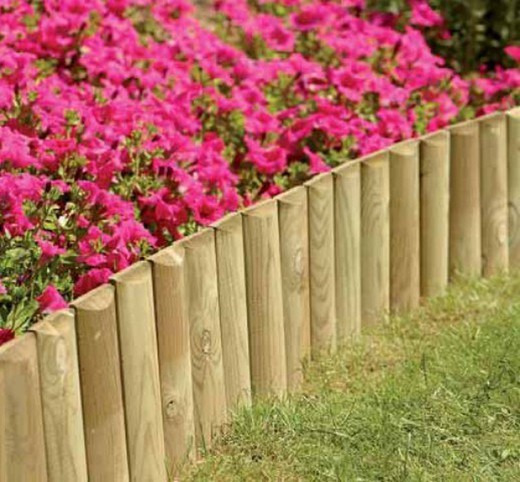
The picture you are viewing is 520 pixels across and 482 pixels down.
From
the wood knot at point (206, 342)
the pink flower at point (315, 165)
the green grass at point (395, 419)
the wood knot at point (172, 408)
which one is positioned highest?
the pink flower at point (315, 165)

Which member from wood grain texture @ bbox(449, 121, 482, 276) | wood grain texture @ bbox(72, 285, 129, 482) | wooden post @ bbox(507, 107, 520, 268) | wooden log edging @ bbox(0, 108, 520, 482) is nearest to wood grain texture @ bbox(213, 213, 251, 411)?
wooden log edging @ bbox(0, 108, 520, 482)

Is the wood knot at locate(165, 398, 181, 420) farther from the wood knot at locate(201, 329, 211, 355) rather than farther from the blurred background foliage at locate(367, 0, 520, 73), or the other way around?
the blurred background foliage at locate(367, 0, 520, 73)

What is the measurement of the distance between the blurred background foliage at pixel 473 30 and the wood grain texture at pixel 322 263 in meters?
2.38

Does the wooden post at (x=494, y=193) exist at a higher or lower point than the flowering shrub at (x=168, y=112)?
lower

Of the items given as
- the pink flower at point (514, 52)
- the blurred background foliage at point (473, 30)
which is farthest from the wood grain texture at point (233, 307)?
the blurred background foliage at point (473, 30)

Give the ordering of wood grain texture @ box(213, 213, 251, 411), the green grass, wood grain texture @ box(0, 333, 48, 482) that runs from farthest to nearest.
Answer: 1. wood grain texture @ box(213, 213, 251, 411)
2. the green grass
3. wood grain texture @ box(0, 333, 48, 482)

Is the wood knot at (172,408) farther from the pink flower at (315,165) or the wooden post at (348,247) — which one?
the pink flower at (315,165)

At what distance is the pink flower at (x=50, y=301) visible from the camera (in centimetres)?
365

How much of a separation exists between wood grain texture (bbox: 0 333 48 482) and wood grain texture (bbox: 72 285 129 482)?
0.67 ft

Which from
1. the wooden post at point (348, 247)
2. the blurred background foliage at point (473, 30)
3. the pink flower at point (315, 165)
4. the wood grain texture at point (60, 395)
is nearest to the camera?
the wood grain texture at point (60, 395)

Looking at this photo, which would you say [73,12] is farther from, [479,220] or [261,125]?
[479,220]

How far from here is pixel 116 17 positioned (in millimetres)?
5613

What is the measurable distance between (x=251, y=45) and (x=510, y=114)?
1.50 meters

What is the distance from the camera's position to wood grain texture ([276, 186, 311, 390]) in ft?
13.7
